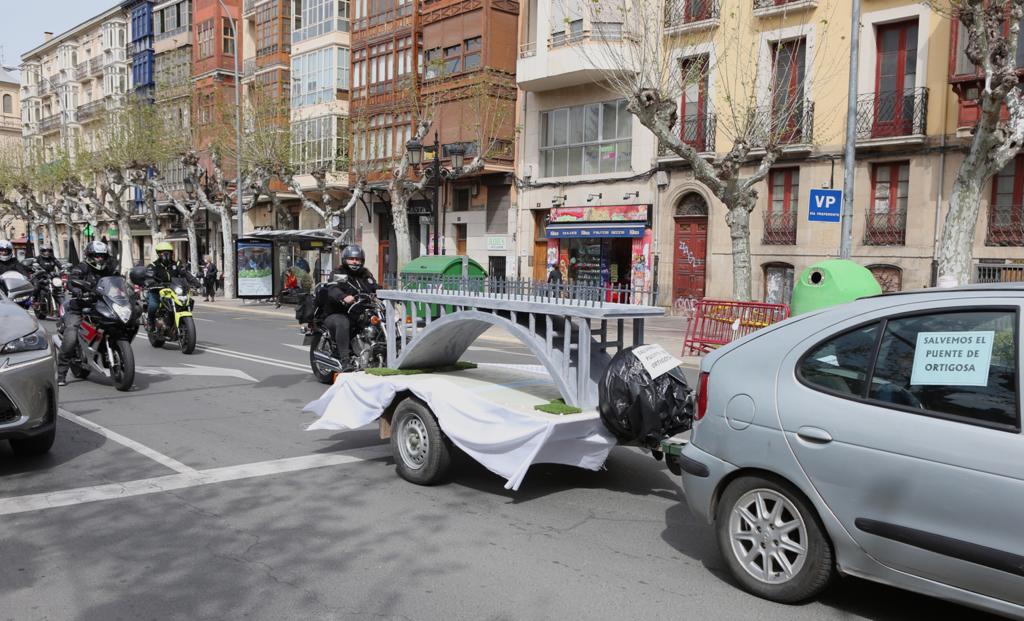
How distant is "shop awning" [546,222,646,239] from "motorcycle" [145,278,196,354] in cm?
1621

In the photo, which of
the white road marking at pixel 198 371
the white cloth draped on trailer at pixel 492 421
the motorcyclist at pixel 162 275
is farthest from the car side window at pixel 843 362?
the motorcyclist at pixel 162 275

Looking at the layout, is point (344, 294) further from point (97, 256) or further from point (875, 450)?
point (875, 450)

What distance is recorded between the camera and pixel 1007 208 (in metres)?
19.5

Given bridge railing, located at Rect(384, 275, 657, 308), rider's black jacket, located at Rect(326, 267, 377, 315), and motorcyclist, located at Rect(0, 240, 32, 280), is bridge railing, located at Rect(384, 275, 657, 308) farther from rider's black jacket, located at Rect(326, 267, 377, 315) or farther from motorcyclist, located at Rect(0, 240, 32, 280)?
motorcyclist, located at Rect(0, 240, 32, 280)

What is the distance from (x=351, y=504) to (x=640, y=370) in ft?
6.96

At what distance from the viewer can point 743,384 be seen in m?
4.10

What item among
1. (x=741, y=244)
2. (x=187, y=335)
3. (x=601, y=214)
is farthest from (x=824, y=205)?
(x=601, y=214)

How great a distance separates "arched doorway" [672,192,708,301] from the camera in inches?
998

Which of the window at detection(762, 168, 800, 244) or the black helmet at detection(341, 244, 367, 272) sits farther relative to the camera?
the window at detection(762, 168, 800, 244)

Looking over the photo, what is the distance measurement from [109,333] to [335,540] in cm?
Result: 651

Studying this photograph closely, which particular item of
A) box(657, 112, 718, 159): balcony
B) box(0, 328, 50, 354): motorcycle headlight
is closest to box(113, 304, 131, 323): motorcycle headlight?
box(0, 328, 50, 354): motorcycle headlight

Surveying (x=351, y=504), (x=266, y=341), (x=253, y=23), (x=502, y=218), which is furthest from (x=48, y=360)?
(x=253, y=23)

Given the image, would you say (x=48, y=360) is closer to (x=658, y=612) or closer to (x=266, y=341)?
(x=658, y=612)

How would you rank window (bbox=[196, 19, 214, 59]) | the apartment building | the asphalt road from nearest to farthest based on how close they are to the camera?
1. the asphalt road
2. the apartment building
3. window (bbox=[196, 19, 214, 59])
